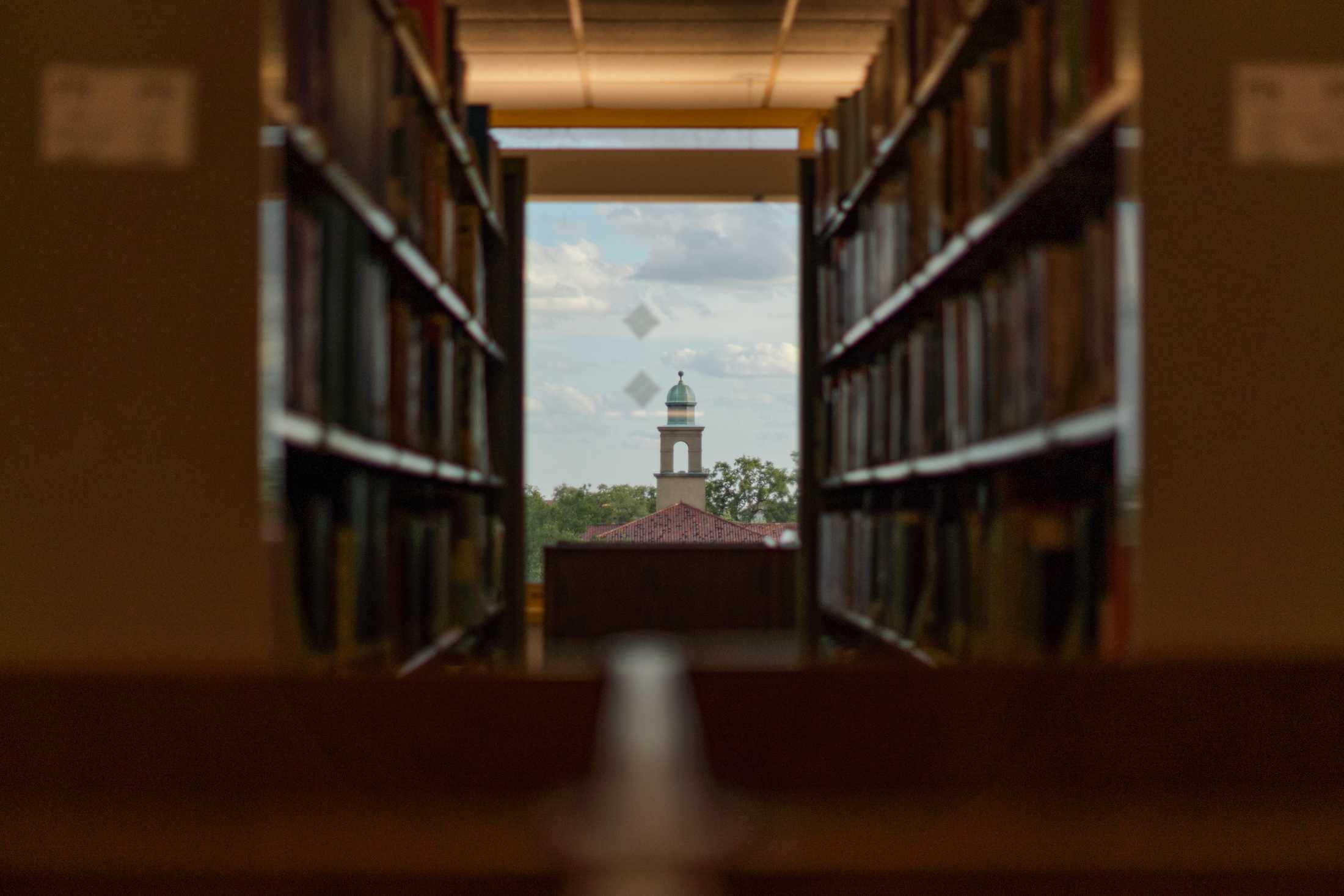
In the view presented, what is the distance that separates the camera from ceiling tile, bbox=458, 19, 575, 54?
1.21m

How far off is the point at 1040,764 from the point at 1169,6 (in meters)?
0.52

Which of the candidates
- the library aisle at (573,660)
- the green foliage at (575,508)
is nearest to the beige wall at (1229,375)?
the library aisle at (573,660)

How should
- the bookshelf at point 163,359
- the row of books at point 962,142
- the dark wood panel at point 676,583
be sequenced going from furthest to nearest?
the dark wood panel at point 676,583 < the row of books at point 962,142 < the bookshelf at point 163,359

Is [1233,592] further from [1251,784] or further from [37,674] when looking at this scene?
[37,674]

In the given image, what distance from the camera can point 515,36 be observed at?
4.16 ft

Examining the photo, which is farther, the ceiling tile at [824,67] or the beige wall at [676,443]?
the ceiling tile at [824,67]

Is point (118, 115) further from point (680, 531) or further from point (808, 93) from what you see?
point (680, 531)

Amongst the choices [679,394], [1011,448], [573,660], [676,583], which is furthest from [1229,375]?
[676,583]

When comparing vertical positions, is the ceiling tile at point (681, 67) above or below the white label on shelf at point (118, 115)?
above

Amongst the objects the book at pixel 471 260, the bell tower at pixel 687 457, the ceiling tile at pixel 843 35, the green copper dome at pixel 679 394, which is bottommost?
the bell tower at pixel 687 457

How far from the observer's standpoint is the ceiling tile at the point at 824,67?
135cm

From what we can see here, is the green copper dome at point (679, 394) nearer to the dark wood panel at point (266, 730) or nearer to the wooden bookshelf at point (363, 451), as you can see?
the wooden bookshelf at point (363, 451)

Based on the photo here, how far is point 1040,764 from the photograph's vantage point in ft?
1.90

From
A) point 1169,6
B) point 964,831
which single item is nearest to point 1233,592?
point 964,831
